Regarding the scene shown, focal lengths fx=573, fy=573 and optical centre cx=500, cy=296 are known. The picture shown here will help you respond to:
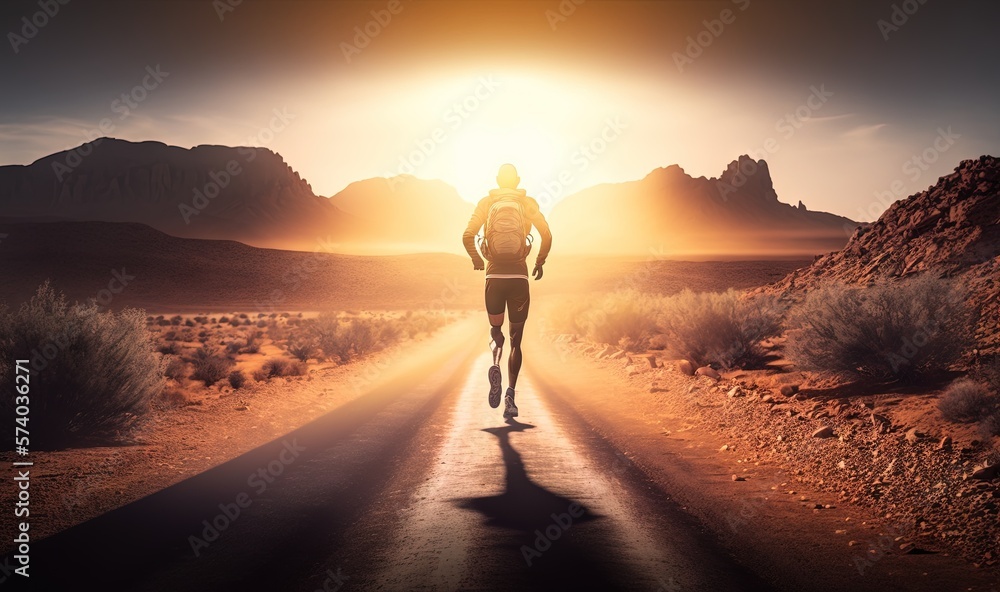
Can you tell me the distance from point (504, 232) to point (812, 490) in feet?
15.9

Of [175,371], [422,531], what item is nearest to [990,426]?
[422,531]

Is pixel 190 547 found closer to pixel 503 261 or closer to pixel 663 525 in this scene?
pixel 663 525

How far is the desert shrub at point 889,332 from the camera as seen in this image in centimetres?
967

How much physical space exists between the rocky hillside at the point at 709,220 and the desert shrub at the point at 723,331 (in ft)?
384

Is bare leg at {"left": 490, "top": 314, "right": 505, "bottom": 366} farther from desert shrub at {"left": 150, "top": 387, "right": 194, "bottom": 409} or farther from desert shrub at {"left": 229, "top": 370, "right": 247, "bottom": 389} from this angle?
desert shrub at {"left": 229, "top": 370, "right": 247, "bottom": 389}

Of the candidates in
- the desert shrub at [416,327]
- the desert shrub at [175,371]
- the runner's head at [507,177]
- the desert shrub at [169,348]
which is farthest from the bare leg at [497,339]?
the desert shrub at [416,327]

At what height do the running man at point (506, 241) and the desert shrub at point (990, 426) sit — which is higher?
the running man at point (506, 241)

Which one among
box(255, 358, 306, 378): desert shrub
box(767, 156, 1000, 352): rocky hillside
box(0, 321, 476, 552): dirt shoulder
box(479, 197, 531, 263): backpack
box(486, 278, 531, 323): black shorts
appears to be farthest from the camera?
box(767, 156, 1000, 352): rocky hillside

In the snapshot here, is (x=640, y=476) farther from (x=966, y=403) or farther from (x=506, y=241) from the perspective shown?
(x=966, y=403)

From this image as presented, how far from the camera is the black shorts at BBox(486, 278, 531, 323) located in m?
8.46

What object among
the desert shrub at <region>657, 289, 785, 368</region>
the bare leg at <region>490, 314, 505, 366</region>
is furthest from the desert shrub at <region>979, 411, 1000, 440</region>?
the desert shrub at <region>657, 289, 785, 368</region>

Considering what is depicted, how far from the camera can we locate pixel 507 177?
849cm

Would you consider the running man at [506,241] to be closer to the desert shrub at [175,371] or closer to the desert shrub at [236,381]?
the desert shrub at [236,381]

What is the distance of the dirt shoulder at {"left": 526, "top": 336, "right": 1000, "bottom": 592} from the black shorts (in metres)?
2.16
